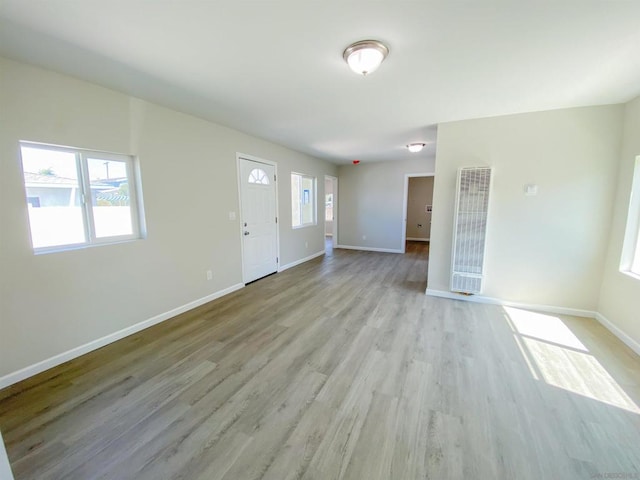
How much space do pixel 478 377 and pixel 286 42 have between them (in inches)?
115

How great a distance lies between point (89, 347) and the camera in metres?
2.46

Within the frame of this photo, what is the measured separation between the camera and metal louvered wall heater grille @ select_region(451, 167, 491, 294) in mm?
3334

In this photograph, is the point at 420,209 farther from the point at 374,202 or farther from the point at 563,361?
the point at 563,361

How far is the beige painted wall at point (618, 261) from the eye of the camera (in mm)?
Answer: 2562

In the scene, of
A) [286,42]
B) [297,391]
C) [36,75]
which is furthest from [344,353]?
[36,75]

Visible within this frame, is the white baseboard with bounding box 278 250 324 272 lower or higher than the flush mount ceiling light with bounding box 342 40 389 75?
lower

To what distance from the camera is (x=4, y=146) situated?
193 centimetres

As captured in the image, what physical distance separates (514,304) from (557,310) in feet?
1.47

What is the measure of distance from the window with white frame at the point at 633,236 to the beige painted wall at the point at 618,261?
0.14ft

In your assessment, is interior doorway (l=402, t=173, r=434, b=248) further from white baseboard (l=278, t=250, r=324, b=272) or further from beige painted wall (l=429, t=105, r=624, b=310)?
beige painted wall (l=429, t=105, r=624, b=310)

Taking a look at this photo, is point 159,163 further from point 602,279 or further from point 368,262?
point 602,279

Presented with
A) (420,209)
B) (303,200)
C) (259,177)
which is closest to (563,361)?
(259,177)

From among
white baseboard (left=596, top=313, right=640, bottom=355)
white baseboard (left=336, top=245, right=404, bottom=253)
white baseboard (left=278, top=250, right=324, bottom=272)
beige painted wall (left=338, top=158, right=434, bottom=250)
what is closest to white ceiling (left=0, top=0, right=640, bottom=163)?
white baseboard (left=596, top=313, right=640, bottom=355)

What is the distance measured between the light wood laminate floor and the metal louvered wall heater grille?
0.62m
